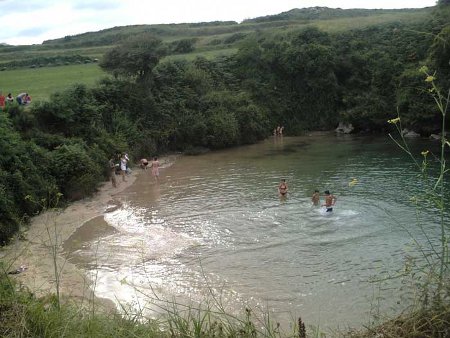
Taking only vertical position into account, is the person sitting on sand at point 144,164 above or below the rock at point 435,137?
above

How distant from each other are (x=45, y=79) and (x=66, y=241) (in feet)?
91.1

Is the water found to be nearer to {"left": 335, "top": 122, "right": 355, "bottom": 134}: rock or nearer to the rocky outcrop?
the rocky outcrop

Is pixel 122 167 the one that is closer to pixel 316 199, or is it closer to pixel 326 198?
pixel 316 199

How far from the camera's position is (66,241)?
19484mm

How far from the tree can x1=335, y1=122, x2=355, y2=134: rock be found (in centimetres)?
1925

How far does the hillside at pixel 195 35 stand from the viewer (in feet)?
186

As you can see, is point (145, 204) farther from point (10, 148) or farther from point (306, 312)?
point (306, 312)

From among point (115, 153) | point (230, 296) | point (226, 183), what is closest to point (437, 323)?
point (230, 296)

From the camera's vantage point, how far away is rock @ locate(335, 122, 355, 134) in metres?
46.0

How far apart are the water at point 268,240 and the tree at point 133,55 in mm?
10319

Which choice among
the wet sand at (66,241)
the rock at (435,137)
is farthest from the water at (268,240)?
the rock at (435,137)

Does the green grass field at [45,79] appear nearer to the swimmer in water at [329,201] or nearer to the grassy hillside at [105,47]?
the grassy hillside at [105,47]

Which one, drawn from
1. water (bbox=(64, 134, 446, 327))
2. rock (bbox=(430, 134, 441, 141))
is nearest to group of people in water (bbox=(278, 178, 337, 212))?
water (bbox=(64, 134, 446, 327))

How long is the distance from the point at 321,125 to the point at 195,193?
1003 inches
